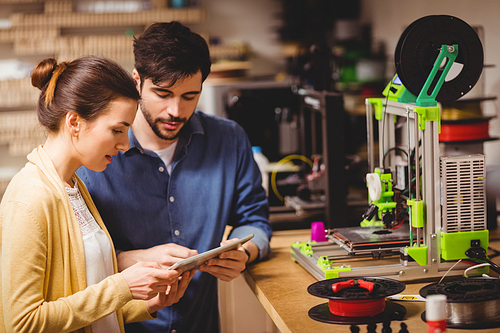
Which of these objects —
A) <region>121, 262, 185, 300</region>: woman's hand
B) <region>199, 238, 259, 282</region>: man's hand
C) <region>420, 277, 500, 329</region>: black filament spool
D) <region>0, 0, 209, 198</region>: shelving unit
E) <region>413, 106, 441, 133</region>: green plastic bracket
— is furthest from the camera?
<region>0, 0, 209, 198</region>: shelving unit

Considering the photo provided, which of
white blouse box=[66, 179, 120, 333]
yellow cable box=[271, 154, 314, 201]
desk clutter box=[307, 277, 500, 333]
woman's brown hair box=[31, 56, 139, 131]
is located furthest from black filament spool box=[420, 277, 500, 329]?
yellow cable box=[271, 154, 314, 201]

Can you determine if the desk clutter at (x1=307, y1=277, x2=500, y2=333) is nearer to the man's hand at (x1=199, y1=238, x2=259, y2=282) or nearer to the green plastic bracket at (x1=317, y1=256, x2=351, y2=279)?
the green plastic bracket at (x1=317, y1=256, x2=351, y2=279)

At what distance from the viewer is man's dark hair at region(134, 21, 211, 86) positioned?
159 centimetres

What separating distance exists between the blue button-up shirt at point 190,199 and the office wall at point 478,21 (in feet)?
4.01

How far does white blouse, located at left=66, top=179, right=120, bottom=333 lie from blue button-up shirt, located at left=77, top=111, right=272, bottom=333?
9.2 inches

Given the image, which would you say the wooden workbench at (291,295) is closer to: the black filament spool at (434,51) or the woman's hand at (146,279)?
the woman's hand at (146,279)

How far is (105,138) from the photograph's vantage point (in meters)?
1.35

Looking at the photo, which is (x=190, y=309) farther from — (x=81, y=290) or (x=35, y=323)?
(x=35, y=323)

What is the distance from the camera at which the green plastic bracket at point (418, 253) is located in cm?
148

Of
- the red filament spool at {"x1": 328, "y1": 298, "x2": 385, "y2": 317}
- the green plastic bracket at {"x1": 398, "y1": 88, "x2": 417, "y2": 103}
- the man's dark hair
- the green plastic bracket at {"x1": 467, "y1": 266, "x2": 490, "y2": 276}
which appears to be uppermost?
the man's dark hair

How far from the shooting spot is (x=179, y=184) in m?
1.74

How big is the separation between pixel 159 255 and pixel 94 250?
24 centimetres

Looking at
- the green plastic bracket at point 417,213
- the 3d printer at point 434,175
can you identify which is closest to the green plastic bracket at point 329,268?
the 3d printer at point 434,175

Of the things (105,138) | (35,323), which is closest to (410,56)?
(105,138)
